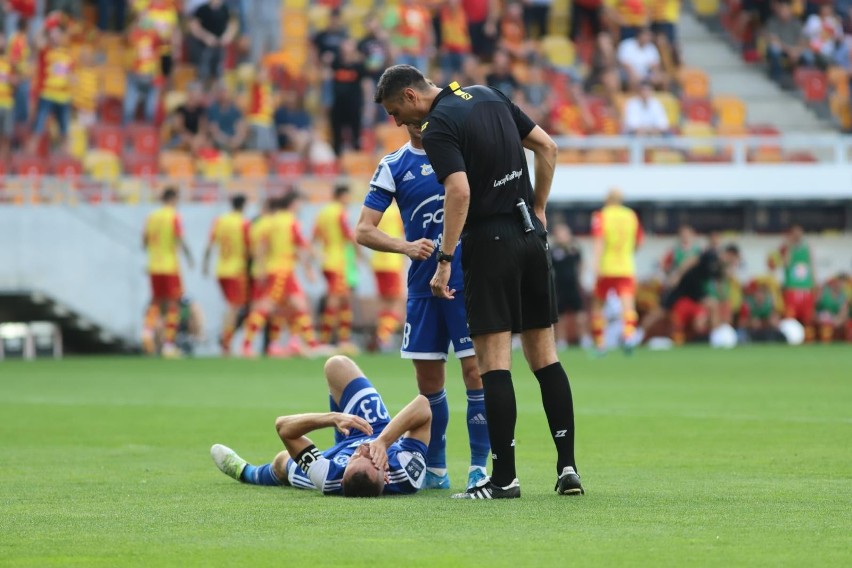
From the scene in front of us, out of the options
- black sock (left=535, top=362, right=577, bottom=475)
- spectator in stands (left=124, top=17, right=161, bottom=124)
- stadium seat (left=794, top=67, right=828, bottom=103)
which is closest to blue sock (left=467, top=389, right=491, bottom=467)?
black sock (left=535, top=362, right=577, bottom=475)

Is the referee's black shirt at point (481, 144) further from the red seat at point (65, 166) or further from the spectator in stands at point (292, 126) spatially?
→ the spectator in stands at point (292, 126)

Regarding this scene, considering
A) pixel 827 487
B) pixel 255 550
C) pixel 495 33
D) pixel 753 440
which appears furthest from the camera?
pixel 495 33

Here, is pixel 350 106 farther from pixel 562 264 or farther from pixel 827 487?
pixel 827 487

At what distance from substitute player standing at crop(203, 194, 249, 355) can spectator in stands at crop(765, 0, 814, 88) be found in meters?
12.8

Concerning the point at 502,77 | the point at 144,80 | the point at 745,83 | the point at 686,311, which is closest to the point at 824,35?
the point at 745,83

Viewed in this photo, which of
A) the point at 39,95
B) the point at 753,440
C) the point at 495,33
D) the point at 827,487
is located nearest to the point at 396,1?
the point at 495,33

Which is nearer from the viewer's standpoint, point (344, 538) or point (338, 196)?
point (344, 538)

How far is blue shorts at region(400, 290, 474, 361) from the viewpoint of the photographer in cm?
912

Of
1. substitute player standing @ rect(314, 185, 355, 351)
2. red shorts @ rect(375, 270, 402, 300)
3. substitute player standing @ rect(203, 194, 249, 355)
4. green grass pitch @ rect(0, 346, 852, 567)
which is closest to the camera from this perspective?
green grass pitch @ rect(0, 346, 852, 567)

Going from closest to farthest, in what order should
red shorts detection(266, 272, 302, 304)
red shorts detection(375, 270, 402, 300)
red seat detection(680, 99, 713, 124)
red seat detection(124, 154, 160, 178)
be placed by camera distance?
red shorts detection(266, 272, 302, 304) < red shorts detection(375, 270, 402, 300) < red seat detection(124, 154, 160, 178) < red seat detection(680, 99, 713, 124)

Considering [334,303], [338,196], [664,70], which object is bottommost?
[334,303]

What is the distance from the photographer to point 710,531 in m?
6.82

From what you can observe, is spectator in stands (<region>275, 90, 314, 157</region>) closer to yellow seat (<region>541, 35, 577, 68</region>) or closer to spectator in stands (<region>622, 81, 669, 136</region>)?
yellow seat (<region>541, 35, 577, 68</region>)

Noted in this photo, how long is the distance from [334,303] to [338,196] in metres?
1.92
